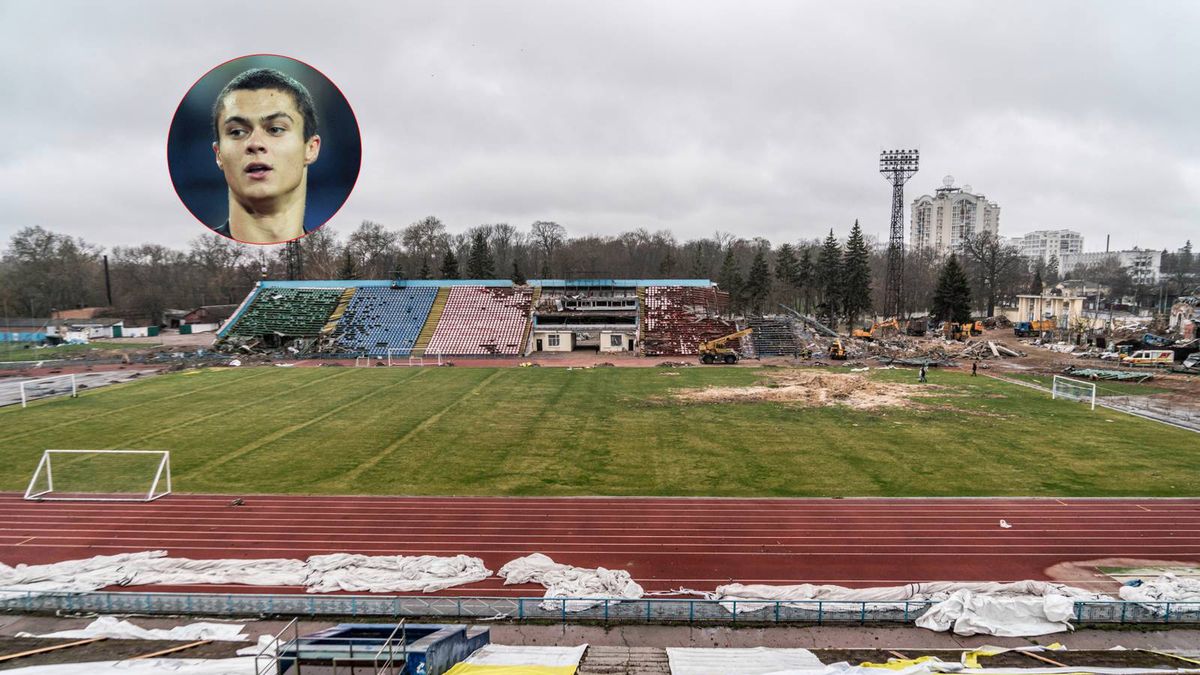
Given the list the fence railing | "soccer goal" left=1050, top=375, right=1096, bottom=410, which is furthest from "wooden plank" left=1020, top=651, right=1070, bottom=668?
"soccer goal" left=1050, top=375, right=1096, bottom=410

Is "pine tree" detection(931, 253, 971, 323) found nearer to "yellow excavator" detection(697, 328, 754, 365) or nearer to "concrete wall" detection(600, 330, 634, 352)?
"yellow excavator" detection(697, 328, 754, 365)

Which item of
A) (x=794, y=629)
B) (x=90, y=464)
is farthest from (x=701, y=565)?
(x=90, y=464)

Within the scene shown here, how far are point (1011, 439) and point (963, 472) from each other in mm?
5551

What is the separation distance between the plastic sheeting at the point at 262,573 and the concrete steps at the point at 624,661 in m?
3.64

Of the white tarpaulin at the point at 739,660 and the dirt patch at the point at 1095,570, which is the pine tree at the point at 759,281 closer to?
the dirt patch at the point at 1095,570

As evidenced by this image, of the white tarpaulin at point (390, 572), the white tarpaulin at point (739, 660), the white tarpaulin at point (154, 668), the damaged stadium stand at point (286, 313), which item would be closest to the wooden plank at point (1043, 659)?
the white tarpaulin at point (739, 660)

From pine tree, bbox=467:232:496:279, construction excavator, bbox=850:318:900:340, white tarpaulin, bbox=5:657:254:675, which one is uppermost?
pine tree, bbox=467:232:496:279

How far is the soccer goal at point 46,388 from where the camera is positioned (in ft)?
98.4

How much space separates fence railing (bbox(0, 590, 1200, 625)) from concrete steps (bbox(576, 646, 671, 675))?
1.03m

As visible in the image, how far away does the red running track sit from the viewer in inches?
510

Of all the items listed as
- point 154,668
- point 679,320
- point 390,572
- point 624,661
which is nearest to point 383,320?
point 679,320

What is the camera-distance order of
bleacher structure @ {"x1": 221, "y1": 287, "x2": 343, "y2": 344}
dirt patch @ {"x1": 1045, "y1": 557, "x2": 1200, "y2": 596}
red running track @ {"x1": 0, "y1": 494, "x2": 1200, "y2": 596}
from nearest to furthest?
dirt patch @ {"x1": 1045, "y1": 557, "x2": 1200, "y2": 596}, red running track @ {"x1": 0, "y1": 494, "x2": 1200, "y2": 596}, bleacher structure @ {"x1": 221, "y1": 287, "x2": 343, "y2": 344}

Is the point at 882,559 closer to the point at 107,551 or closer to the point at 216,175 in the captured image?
the point at 216,175

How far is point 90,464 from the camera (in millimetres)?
18594
